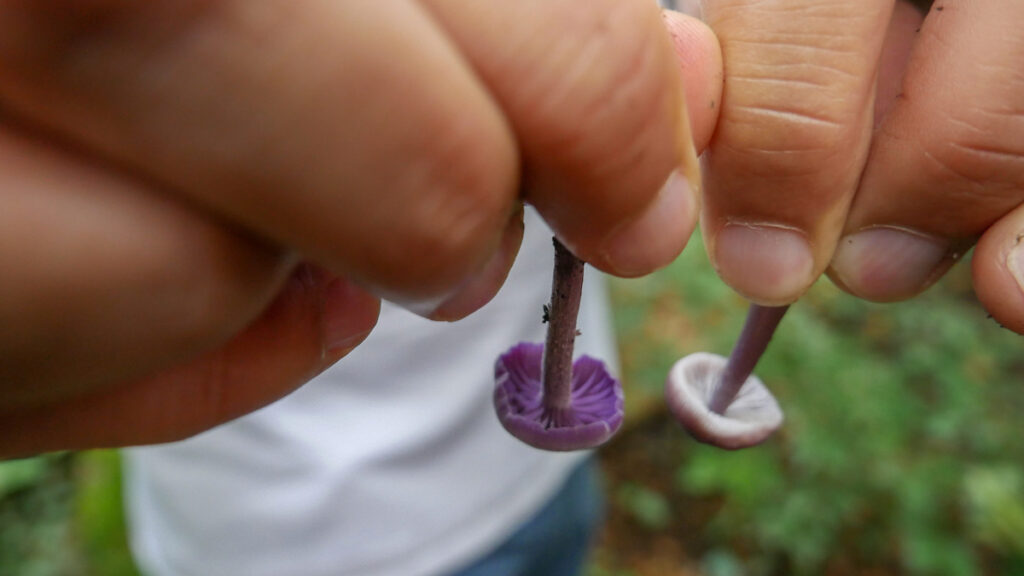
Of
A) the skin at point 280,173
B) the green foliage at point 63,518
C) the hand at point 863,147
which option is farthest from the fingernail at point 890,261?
the green foliage at point 63,518

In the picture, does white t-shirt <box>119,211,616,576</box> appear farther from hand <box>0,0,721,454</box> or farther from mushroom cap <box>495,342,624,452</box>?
hand <box>0,0,721,454</box>

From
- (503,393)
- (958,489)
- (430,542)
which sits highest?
(503,393)

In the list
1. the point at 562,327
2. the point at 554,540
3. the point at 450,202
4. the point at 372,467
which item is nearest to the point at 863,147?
the point at 562,327

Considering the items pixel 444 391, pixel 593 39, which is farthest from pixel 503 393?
pixel 444 391

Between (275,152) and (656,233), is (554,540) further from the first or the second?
(275,152)

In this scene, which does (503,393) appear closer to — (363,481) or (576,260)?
(576,260)

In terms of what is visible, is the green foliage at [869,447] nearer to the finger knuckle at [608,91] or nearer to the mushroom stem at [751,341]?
the mushroom stem at [751,341]

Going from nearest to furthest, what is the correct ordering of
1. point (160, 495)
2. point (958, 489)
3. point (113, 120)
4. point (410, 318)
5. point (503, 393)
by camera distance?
point (113, 120) → point (503, 393) → point (410, 318) → point (160, 495) → point (958, 489)

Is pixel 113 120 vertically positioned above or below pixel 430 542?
above
